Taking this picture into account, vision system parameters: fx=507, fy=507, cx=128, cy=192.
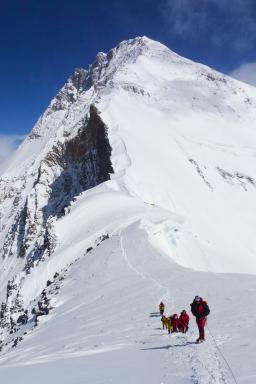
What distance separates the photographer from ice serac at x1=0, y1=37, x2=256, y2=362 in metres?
45.8

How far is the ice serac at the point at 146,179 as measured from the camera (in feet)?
150

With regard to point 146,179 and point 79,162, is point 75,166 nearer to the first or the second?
point 79,162

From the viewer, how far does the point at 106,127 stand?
90.9 metres

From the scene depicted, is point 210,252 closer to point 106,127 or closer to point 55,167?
point 106,127

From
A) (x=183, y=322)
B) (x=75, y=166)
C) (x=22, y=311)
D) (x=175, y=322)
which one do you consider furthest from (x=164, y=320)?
(x=75, y=166)

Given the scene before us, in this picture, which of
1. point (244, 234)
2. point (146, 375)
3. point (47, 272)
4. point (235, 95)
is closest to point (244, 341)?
point (146, 375)

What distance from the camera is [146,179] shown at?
71688 millimetres

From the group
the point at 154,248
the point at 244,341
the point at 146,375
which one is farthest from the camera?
the point at 154,248

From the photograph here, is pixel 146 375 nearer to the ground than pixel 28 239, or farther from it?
nearer to the ground

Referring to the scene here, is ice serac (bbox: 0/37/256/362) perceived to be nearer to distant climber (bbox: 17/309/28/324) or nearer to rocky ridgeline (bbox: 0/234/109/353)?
rocky ridgeline (bbox: 0/234/109/353)

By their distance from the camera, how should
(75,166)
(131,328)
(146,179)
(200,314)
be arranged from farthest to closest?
(75,166) < (146,179) < (131,328) < (200,314)

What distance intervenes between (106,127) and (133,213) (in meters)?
44.6

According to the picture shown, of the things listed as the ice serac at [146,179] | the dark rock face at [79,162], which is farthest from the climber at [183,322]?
the dark rock face at [79,162]

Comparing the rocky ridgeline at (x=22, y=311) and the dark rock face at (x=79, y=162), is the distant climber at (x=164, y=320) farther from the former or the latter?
the dark rock face at (x=79, y=162)
